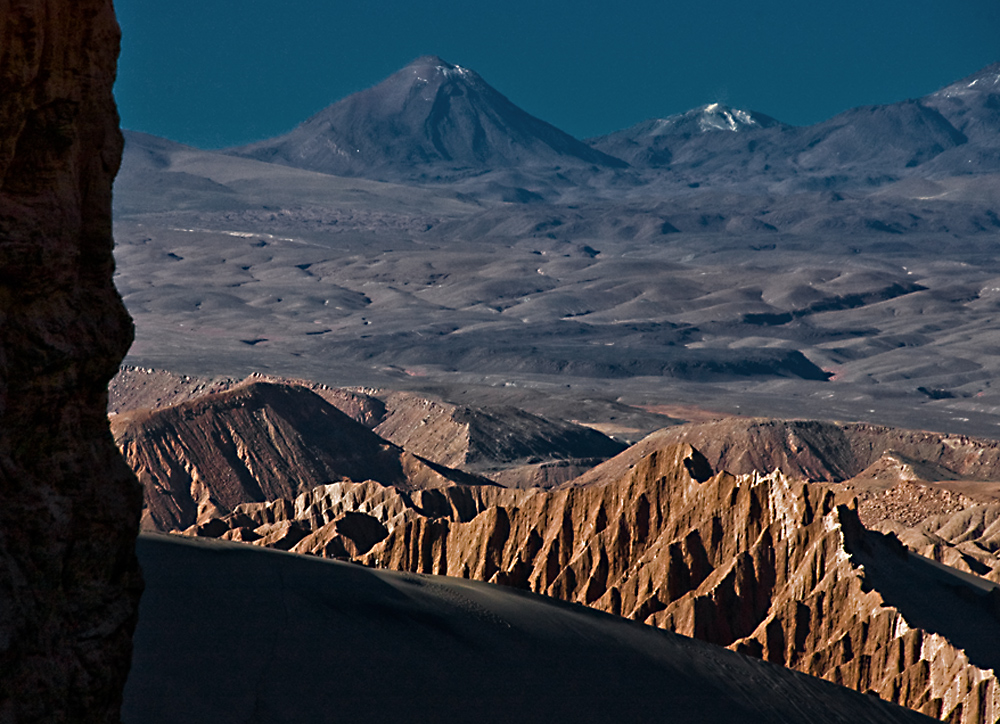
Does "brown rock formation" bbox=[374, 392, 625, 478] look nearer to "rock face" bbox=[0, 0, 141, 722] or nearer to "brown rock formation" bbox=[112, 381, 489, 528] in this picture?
"brown rock formation" bbox=[112, 381, 489, 528]

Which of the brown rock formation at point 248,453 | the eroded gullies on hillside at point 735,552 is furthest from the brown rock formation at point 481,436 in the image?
the eroded gullies on hillside at point 735,552

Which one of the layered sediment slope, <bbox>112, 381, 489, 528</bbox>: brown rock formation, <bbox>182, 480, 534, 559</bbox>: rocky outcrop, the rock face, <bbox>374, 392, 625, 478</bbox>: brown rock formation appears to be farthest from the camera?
<bbox>374, 392, 625, 478</bbox>: brown rock formation

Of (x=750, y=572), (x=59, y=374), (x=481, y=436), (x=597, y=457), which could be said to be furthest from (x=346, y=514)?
(x=597, y=457)

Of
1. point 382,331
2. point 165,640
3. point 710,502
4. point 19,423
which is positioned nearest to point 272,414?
point 710,502

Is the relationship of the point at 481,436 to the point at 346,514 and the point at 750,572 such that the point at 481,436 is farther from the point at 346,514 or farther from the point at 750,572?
the point at 750,572

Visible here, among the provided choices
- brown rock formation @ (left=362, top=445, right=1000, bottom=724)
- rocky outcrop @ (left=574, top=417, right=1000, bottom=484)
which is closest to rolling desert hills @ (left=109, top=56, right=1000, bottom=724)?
brown rock formation @ (left=362, top=445, right=1000, bottom=724)

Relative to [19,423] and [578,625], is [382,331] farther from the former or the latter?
[19,423]

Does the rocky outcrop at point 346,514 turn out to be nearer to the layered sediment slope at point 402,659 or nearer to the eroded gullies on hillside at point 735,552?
the eroded gullies on hillside at point 735,552
